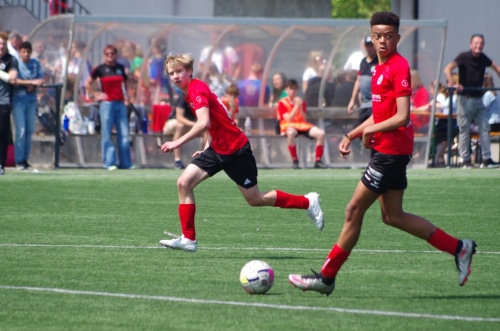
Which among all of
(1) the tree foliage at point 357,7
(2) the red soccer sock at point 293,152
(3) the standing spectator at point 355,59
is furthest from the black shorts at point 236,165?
(1) the tree foliage at point 357,7

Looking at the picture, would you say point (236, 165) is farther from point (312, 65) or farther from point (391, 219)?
point (312, 65)

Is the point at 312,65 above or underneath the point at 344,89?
above

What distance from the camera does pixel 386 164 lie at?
7508 millimetres

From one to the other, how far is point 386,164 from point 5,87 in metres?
13.0

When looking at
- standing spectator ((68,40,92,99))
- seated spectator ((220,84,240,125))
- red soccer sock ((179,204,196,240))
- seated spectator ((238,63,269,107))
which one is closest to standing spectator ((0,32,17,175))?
standing spectator ((68,40,92,99))

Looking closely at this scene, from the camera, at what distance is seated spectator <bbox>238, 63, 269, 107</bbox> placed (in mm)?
23047

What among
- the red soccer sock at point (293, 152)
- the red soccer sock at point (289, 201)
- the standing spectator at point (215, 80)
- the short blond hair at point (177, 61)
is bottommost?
the red soccer sock at point (293, 152)

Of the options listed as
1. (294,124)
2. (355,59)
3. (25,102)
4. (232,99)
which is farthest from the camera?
(355,59)

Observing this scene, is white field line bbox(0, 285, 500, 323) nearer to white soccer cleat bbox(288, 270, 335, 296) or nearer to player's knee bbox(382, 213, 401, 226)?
white soccer cleat bbox(288, 270, 335, 296)

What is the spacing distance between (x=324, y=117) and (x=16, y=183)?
25.3ft

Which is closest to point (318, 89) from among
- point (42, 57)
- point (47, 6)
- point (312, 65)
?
point (312, 65)

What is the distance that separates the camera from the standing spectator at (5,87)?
19.2 m

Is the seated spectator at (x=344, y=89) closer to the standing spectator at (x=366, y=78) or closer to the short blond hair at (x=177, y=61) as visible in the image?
the standing spectator at (x=366, y=78)

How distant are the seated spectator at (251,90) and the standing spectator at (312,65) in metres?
0.80
